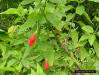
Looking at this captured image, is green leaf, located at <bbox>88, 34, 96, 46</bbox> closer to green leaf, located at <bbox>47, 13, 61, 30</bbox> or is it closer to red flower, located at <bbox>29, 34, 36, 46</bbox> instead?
green leaf, located at <bbox>47, 13, 61, 30</bbox>

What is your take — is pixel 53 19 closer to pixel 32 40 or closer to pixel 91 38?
pixel 32 40

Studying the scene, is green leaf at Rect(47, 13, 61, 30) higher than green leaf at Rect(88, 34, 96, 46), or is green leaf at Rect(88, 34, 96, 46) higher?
green leaf at Rect(47, 13, 61, 30)

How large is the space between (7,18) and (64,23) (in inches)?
101

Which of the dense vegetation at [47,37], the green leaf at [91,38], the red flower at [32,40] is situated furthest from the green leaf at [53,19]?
the green leaf at [91,38]

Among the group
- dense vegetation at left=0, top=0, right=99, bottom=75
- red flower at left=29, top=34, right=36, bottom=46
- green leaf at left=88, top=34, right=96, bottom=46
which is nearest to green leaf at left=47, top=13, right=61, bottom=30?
dense vegetation at left=0, top=0, right=99, bottom=75

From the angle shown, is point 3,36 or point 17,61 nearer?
point 3,36

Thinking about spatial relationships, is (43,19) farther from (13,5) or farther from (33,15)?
(13,5)

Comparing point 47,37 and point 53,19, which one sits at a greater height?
point 53,19

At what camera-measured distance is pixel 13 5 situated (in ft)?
12.6

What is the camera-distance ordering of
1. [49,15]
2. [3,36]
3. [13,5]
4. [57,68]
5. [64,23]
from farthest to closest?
[13,5] → [57,68] → [64,23] → [3,36] → [49,15]

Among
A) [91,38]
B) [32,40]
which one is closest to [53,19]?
[32,40]

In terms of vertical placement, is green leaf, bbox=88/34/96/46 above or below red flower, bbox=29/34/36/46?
below

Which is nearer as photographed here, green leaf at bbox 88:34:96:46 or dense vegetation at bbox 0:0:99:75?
dense vegetation at bbox 0:0:99:75

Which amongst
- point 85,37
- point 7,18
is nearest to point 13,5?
point 7,18
